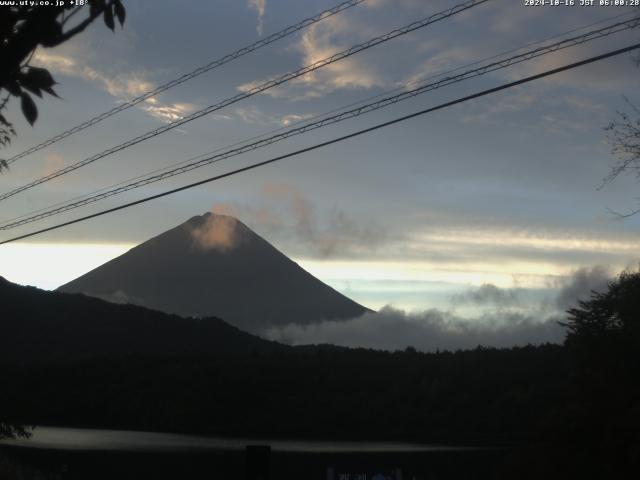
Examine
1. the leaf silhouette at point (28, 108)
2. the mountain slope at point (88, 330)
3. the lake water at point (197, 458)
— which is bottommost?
the lake water at point (197, 458)

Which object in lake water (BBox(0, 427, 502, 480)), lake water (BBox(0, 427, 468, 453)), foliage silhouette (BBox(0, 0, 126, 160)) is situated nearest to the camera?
foliage silhouette (BBox(0, 0, 126, 160))

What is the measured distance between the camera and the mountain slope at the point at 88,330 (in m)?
135

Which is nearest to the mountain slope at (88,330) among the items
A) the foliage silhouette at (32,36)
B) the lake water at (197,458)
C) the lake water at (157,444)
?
the lake water at (157,444)

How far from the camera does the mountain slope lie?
13500cm

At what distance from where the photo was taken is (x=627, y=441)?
20953mm

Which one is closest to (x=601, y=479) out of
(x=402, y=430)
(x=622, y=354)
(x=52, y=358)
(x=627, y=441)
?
(x=627, y=441)

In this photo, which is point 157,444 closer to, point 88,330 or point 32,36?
point 88,330

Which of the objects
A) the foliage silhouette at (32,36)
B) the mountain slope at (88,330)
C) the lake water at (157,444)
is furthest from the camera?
the mountain slope at (88,330)

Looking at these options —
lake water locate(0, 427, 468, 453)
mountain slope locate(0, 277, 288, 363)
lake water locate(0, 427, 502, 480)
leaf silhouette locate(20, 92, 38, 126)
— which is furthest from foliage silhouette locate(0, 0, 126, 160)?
mountain slope locate(0, 277, 288, 363)

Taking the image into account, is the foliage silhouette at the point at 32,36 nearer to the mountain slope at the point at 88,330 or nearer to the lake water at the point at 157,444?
the lake water at the point at 157,444

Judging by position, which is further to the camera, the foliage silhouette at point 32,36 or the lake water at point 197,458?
the lake water at point 197,458

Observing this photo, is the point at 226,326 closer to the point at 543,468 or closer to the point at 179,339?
the point at 179,339

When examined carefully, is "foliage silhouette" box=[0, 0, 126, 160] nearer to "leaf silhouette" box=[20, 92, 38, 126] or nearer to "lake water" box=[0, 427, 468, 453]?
"leaf silhouette" box=[20, 92, 38, 126]

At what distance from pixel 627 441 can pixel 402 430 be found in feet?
293
